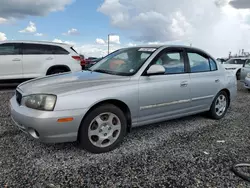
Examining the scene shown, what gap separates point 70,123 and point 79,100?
1.01 ft

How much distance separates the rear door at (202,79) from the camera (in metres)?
4.04

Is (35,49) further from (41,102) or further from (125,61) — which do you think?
(41,102)

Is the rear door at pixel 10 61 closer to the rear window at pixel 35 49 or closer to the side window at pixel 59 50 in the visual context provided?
the rear window at pixel 35 49

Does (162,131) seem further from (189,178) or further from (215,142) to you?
(189,178)

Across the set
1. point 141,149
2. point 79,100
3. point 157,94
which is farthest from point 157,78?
point 79,100

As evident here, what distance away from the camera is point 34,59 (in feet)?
23.8

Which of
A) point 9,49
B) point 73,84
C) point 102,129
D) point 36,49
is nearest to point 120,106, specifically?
point 102,129

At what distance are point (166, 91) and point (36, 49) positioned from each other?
5543 millimetres

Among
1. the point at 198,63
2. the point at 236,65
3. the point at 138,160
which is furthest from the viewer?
the point at 236,65

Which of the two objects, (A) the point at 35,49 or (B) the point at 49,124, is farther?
(A) the point at 35,49

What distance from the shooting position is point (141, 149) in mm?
3137

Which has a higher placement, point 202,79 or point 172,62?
point 172,62

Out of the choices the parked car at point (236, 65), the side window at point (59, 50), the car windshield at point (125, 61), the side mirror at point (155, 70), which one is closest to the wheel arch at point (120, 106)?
the car windshield at point (125, 61)

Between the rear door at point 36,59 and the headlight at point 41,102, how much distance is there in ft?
16.0
